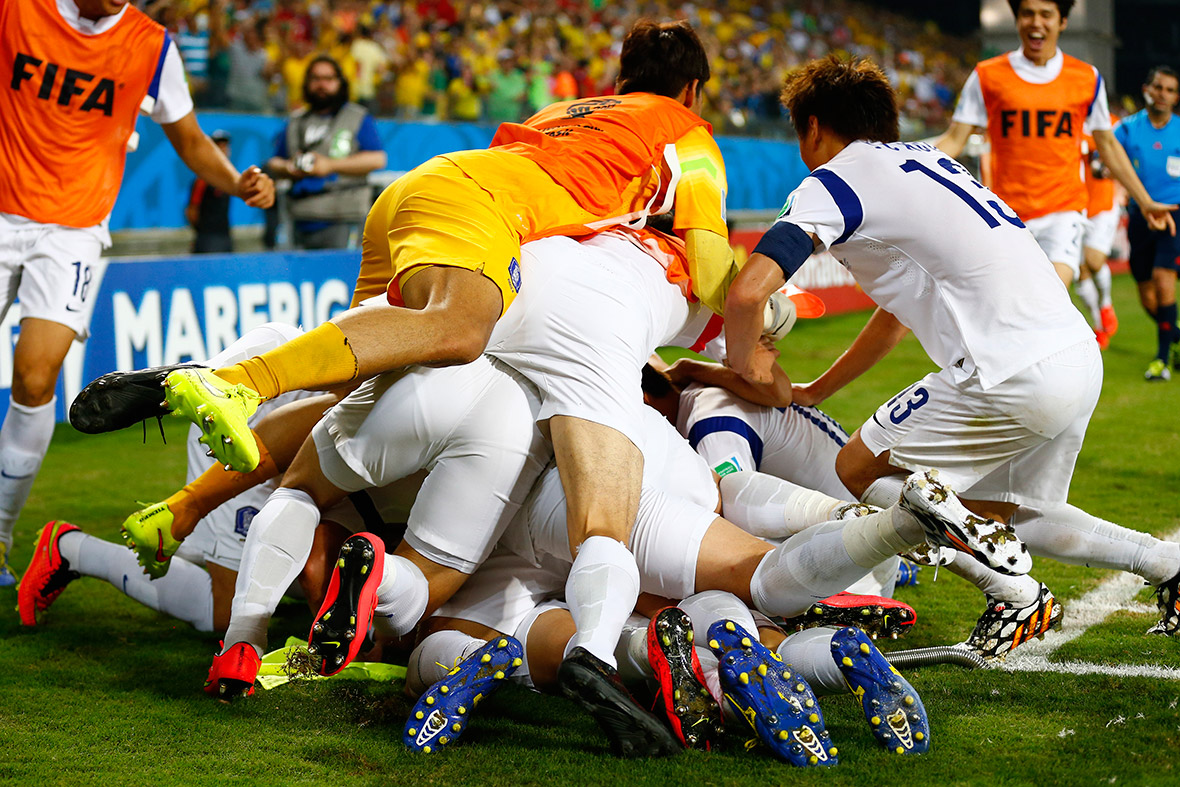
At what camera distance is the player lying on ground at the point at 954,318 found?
3.08 meters

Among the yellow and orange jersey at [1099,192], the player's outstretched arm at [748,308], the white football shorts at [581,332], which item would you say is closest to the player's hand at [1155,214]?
the yellow and orange jersey at [1099,192]

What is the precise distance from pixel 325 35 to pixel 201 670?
11072 mm

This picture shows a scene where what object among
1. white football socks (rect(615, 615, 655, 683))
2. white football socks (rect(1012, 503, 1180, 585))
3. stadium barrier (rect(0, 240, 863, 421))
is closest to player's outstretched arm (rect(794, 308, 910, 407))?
white football socks (rect(1012, 503, 1180, 585))

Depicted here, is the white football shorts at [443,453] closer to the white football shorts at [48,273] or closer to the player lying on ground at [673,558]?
the player lying on ground at [673,558]

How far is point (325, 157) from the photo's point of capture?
24.6 feet

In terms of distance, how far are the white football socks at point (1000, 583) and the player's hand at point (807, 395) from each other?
81 centimetres

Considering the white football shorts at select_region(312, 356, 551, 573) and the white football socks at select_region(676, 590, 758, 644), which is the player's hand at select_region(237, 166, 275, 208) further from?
the white football socks at select_region(676, 590, 758, 644)

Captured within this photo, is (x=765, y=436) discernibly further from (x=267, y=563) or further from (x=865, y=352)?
(x=267, y=563)

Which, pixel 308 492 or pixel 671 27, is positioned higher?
pixel 671 27

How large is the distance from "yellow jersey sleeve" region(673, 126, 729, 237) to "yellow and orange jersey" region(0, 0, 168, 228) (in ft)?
7.02

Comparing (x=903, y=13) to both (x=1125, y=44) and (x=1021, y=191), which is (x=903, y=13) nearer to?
(x=1125, y=44)

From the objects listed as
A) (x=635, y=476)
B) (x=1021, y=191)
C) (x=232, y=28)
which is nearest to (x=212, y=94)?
(x=232, y=28)

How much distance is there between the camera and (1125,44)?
2691 centimetres

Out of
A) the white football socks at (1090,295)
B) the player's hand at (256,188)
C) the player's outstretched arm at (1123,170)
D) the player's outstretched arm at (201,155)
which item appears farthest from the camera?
the white football socks at (1090,295)
